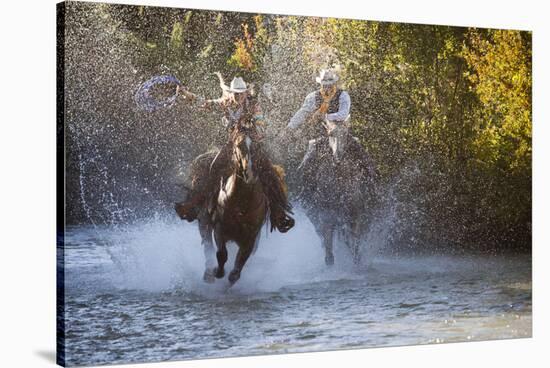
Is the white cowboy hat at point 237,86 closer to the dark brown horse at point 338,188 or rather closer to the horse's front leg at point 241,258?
the dark brown horse at point 338,188

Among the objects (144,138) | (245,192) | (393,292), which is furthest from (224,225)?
(393,292)

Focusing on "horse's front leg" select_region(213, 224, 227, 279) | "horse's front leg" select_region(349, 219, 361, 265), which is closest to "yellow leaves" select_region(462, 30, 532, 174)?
"horse's front leg" select_region(349, 219, 361, 265)

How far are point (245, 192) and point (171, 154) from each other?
70 cm

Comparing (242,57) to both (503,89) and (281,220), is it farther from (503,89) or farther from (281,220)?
(503,89)

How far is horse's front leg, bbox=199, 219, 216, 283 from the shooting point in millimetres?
9961

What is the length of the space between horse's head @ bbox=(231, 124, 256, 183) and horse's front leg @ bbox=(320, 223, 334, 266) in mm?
758

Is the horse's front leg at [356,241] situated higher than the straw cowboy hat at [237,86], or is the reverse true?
the straw cowboy hat at [237,86]

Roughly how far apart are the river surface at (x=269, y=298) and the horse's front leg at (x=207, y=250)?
0.17ft

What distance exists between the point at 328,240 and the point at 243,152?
1.04 metres

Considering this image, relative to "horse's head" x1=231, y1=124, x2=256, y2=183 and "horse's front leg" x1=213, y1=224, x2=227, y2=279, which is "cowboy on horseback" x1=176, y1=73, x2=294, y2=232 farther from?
"horse's front leg" x1=213, y1=224, x2=227, y2=279

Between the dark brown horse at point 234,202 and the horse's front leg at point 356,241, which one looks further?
the horse's front leg at point 356,241

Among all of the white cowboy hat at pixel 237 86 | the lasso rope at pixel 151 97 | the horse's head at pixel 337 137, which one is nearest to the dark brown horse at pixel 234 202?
the white cowboy hat at pixel 237 86

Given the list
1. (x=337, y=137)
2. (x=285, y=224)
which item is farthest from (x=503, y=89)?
(x=285, y=224)

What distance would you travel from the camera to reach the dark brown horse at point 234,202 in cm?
998
